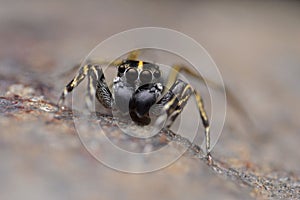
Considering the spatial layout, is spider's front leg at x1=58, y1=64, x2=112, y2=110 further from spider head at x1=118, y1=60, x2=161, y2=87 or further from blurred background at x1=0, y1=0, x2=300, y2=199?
blurred background at x1=0, y1=0, x2=300, y2=199

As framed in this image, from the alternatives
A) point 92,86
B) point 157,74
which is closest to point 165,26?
point 157,74

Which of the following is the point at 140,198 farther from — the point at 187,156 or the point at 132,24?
the point at 132,24

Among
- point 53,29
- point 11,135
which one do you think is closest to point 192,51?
point 53,29

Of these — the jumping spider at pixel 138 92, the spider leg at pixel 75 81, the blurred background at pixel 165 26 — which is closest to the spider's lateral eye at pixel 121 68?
the jumping spider at pixel 138 92

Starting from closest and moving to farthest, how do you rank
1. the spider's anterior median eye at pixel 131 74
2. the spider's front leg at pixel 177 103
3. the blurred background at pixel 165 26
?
the blurred background at pixel 165 26 < the spider's front leg at pixel 177 103 < the spider's anterior median eye at pixel 131 74

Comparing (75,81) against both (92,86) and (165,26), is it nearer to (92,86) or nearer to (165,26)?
(92,86)

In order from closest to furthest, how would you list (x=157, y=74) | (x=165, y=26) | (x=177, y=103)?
1. (x=177, y=103)
2. (x=157, y=74)
3. (x=165, y=26)

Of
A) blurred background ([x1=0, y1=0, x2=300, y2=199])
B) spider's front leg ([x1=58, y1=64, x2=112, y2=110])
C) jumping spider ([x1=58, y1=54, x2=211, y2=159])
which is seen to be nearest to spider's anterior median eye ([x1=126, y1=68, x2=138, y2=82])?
jumping spider ([x1=58, y1=54, x2=211, y2=159])

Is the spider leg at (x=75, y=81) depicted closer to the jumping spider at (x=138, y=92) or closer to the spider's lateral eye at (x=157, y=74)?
Answer: the jumping spider at (x=138, y=92)
